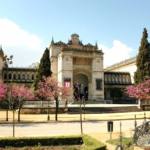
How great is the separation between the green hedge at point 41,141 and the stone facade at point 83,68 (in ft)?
200

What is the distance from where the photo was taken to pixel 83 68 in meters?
89.7

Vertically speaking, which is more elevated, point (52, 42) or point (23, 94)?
point (52, 42)

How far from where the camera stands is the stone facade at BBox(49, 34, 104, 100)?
86438 millimetres

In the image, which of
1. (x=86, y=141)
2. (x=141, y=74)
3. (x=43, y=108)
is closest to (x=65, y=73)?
(x=141, y=74)

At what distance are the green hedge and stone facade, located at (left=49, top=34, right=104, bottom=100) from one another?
61.1 meters

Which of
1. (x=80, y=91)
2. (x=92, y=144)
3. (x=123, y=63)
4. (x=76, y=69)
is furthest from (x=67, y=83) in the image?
(x=92, y=144)

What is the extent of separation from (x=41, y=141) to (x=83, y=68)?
66.3 meters

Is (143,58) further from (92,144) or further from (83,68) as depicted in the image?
(92,144)

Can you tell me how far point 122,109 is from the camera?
66438 millimetres

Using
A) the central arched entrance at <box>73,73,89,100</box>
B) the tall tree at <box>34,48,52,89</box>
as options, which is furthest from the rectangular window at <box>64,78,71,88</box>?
the central arched entrance at <box>73,73,89,100</box>

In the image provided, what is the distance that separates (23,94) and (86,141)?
95.5 ft

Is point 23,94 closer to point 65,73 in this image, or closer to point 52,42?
point 65,73

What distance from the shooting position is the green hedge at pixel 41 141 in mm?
23234

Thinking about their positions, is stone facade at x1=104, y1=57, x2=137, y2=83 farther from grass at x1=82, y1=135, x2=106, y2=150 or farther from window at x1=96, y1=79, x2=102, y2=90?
grass at x1=82, y1=135, x2=106, y2=150
